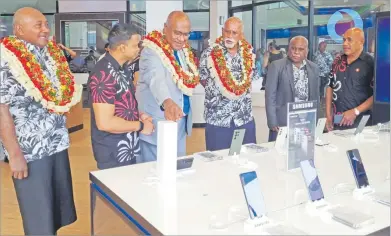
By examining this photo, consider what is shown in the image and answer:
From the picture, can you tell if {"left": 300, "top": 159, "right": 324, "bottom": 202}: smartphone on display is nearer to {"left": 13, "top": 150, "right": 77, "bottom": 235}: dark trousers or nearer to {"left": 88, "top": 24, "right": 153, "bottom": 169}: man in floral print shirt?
{"left": 88, "top": 24, "right": 153, "bottom": 169}: man in floral print shirt

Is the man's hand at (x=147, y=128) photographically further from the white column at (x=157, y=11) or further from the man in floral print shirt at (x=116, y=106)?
the white column at (x=157, y=11)

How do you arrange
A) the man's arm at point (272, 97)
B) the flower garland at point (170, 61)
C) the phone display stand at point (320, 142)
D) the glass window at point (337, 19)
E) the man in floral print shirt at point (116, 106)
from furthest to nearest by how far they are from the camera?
the glass window at point (337, 19) < the man's arm at point (272, 97) < the flower garland at point (170, 61) < the phone display stand at point (320, 142) < the man in floral print shirt at point (116, 106)

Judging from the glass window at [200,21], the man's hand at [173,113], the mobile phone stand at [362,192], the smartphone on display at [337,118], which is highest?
the glass window at [200,21]

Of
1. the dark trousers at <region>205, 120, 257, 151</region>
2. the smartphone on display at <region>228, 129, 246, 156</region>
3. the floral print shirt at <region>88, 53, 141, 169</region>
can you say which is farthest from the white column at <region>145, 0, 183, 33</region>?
the smartphone on display at <region>228, 129, 246, 156</region>

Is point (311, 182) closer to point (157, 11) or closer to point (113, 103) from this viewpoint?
point (113, 103)

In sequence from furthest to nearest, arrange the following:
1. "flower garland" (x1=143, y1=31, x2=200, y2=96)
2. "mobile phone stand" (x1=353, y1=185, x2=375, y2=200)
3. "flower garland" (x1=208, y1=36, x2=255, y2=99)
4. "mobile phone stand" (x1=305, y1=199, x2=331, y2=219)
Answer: "flower garland" (x1=208, y1=36, x2=255, y2=99)
"flower garland" (x1=143, y1=31, x2=200, y2=96)
"mobile phone stand" (x1=353, y1=185, x2=375, y2=200)
"mobile phone stand" (x1=305, y1=199, x2=331, y2=219)

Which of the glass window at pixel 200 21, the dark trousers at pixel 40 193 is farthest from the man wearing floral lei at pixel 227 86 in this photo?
the glass window at pixel 200 21

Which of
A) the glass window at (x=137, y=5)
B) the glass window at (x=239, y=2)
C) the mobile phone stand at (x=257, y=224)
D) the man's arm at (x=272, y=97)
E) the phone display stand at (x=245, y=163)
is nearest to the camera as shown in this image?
the mobile phone stand at (x=257, y=224)

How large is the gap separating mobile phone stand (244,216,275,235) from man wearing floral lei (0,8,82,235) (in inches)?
50.7

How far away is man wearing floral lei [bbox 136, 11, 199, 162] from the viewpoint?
2578 mm

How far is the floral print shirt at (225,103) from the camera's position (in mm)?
3133

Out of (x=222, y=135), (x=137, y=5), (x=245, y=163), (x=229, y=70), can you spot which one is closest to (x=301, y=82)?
(x=229, y=70)

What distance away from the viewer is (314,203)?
146 centimetres

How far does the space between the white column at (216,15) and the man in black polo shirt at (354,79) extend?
4570mm
